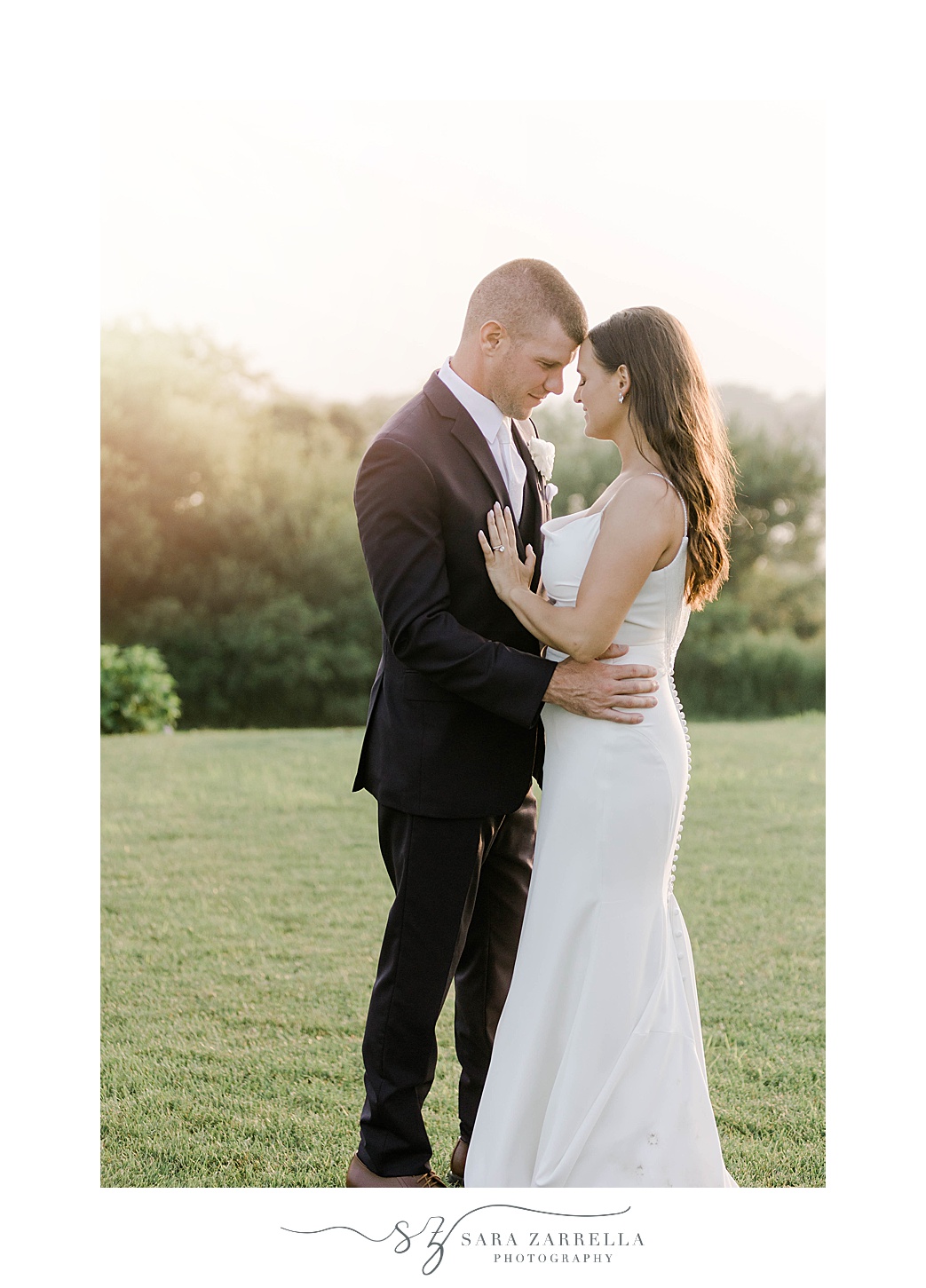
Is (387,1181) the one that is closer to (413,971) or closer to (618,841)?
(413,971)

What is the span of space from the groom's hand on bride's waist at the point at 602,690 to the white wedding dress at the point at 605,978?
0.04m

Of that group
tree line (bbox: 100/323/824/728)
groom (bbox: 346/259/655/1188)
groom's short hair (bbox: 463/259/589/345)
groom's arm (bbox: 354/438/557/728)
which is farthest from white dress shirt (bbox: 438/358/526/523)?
tree line (bbox: 100/323/824/728)

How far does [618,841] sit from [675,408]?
1.11 metres

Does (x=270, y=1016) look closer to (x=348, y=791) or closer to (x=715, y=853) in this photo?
(x=715, y=853)

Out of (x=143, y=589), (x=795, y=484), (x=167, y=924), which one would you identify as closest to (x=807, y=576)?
(x=795, y=484)

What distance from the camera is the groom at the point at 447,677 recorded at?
2.78 m

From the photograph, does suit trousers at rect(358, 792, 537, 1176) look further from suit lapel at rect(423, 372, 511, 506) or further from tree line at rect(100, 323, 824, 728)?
tree line at rect(100, 323, 824, 728)

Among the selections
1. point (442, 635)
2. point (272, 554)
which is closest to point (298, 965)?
point (442, 635)

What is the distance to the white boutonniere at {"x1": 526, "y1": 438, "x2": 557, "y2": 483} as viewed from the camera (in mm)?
3219

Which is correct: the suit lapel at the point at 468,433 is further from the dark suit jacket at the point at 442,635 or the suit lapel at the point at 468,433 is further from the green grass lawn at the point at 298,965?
the green grass lawn at the point at 298,965

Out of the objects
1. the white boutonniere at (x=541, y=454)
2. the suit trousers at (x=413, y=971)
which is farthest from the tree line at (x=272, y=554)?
the suit trousers at (x=413, y=971)

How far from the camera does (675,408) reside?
2736 mm

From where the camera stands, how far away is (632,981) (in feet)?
9.12

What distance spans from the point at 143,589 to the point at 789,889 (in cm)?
1043
